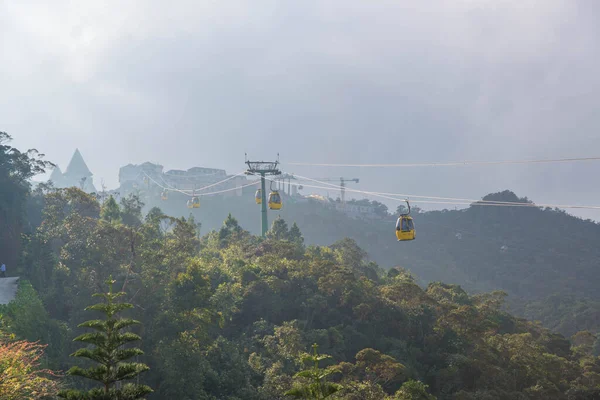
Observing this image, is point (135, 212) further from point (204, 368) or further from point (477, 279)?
point (477, 279)

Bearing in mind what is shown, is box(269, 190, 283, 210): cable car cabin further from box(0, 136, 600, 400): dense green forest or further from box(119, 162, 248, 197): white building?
box(119, 162, 248, 197): white building

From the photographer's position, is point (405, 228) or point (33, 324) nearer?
point (405, 228)

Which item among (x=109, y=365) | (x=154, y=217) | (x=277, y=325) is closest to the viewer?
(x=109, y=365)

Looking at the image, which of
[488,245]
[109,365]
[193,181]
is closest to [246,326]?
[109,365]

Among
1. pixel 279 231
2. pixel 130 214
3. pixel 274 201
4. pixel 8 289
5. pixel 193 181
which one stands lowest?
pixel 8 289

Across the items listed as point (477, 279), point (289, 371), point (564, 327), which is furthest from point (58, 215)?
point (477, 279)

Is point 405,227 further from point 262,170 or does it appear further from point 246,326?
point 262,170

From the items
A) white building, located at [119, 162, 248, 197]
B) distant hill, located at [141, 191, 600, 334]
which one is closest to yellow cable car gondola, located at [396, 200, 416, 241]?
distant hill, located at [141, 191, 600, 334]
